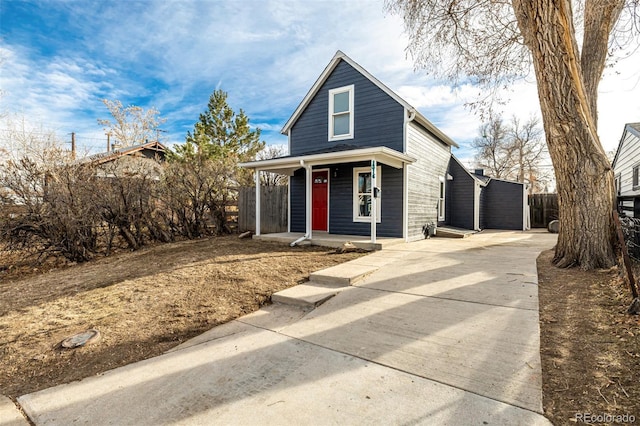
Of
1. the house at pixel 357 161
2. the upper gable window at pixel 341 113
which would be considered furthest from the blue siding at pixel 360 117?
the upper gable window at pixel 341 113

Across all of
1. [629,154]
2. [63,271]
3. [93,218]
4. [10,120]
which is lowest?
[63,271]

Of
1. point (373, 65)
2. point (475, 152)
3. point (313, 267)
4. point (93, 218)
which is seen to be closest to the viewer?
point (313, 267)

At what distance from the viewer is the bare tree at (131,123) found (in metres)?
26.8

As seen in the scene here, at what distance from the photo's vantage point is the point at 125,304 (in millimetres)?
4480

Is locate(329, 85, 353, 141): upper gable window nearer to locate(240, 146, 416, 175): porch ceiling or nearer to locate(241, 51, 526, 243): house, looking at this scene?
locate(241, 51, 526, 243): house

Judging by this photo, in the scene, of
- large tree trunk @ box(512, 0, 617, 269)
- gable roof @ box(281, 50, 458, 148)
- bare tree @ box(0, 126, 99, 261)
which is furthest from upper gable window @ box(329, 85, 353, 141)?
bare tree @ box(0, 126, 99, 261)

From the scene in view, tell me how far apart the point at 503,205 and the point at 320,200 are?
1038 cm

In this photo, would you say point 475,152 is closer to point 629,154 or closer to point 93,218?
point 629,154

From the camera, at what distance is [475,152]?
31.2 meters

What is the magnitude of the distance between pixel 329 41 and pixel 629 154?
38.1 ft

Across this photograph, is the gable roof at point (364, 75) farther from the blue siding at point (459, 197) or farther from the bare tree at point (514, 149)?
the bare tree at point (514, 149)

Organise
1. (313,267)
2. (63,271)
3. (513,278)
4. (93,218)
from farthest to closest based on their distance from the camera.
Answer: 1. (93,218)
2. (63,271)
3. (313,267)
4. (513,278)

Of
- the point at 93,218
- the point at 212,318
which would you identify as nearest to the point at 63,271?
the point at 93,218

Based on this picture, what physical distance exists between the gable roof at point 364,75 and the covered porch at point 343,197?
1.63 meters
